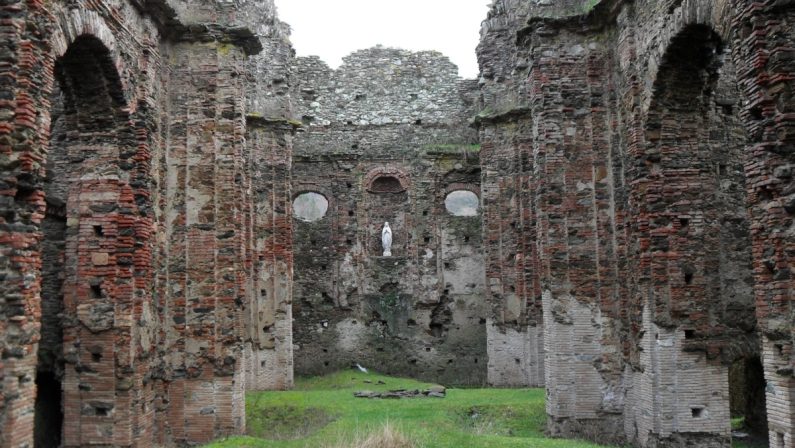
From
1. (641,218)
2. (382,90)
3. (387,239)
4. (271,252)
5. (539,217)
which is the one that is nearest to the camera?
(641,218)

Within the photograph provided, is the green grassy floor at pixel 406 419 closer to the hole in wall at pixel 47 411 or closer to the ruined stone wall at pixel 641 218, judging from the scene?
the ruined stone wall at pixel 641 218

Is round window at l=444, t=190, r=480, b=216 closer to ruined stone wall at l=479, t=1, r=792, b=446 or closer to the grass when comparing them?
the grass

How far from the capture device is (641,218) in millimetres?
10234

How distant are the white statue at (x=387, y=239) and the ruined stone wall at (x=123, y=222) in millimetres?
8845

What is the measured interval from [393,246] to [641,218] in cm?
1118

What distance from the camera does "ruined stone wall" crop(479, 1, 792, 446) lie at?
9773mm

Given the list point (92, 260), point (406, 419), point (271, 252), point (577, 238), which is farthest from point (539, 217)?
point (271, 252)

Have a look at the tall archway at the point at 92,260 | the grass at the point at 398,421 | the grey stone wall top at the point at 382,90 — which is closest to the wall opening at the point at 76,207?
the tall archway at the point at 92,260

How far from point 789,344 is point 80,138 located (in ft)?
30.1

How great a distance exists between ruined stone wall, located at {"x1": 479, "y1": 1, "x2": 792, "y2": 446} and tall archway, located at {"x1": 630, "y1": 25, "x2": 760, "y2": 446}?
0.06 ft

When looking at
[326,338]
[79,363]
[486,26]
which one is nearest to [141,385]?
[79,363]

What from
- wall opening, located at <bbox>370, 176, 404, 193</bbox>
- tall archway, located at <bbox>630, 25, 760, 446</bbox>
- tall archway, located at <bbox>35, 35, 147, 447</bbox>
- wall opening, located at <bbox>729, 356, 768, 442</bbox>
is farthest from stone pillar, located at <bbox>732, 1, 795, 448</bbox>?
wall opening, located at <bbox>370, 176, 404, 193</bbox>

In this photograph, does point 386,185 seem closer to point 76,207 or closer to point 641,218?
point 641,218

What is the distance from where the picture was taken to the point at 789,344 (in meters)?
6.34
